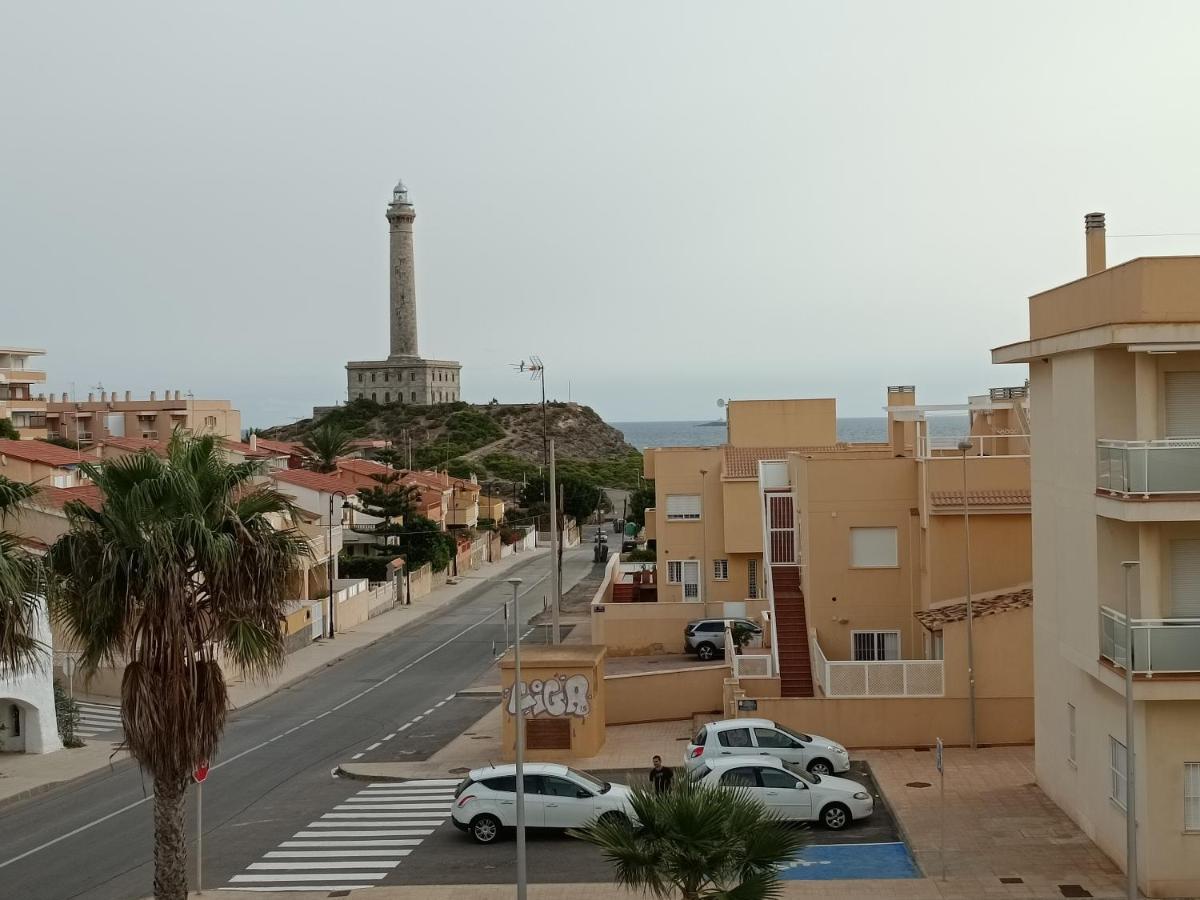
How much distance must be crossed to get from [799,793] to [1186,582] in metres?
6.93

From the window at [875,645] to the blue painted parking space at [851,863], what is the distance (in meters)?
12.5

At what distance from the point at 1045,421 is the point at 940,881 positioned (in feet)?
25.9

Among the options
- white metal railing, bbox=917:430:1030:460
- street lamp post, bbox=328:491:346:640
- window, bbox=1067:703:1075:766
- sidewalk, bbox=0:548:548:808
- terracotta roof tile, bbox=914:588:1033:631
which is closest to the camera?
window, bbox=1067:703:1075:766

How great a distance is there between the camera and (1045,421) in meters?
Result: 23.2

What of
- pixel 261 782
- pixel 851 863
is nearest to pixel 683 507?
pixel 261 782

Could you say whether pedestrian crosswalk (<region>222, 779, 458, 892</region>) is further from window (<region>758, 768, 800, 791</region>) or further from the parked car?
window (<region>758, 768, 800, 791</region>)

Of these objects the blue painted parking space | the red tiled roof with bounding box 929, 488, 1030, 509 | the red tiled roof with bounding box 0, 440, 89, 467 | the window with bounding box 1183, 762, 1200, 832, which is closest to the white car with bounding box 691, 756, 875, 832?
the blue painted parking space

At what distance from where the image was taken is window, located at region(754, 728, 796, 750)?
1003 inches

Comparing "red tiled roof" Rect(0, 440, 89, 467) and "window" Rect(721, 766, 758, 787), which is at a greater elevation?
"red tiled roof" Rect(0, 440, 89, 467)

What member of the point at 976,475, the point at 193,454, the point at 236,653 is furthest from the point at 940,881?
the point at 976,475

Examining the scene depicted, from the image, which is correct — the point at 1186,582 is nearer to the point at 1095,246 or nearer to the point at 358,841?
the point at 1095,246

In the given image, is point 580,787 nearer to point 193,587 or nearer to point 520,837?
point 520,837

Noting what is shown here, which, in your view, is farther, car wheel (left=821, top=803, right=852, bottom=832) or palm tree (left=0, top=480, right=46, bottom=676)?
car wheel (left=821, top=803, right=852, bottom=832)

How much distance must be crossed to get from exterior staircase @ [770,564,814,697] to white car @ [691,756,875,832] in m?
8.47
